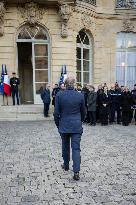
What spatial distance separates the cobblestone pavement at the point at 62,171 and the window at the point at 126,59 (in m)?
9.26

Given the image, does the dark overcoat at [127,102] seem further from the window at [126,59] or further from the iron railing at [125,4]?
the iron railing at [125,4]

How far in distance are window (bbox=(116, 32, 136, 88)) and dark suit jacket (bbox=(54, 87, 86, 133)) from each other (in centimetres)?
1405

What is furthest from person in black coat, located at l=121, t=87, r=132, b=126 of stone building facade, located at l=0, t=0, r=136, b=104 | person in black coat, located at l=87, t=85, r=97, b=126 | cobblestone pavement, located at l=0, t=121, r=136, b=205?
stone building facade, located at l=0, t=0, r=136, b=104

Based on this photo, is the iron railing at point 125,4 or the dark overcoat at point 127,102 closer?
the dark overcoat at point 127,102

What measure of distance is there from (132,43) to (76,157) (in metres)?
15.0

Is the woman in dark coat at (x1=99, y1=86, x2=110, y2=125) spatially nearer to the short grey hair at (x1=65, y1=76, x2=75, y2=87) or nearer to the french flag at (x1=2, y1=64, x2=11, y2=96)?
the french flag at (x1=2, y1=64, x2=11, y2=96)

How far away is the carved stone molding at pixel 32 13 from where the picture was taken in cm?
1661

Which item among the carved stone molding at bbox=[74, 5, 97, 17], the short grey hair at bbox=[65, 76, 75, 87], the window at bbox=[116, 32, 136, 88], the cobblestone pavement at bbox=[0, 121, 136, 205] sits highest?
the carved stone molding at bbox=[74, 5, 97, 17]

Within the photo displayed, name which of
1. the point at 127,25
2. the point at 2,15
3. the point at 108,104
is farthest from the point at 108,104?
the point at 127,25

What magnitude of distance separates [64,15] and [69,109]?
36.2 feet

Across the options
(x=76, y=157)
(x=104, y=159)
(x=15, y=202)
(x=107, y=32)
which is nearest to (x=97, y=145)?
(x=104, y=159)

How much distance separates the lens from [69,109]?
640 cm

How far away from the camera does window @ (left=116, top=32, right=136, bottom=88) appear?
19.9 metres

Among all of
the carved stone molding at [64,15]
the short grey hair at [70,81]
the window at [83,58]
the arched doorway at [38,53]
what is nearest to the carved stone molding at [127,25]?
the window at [83,58]
